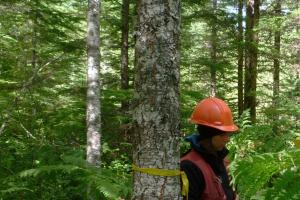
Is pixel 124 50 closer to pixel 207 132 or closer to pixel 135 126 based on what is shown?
pixel 207 132

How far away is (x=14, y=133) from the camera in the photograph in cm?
745

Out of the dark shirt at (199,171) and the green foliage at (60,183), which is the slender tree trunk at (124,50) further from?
the dark shirt at (199,171)

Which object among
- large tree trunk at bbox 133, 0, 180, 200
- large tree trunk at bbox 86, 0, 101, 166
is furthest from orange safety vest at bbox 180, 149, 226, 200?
large tree trunk at bbox 86, 0, 101, 166

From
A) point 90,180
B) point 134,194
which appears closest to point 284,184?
point 134,194

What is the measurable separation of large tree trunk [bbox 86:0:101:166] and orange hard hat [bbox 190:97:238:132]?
549cm

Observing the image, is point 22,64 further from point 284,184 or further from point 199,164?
point 284,184

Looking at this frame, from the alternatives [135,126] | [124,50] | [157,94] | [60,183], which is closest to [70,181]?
[60,183]

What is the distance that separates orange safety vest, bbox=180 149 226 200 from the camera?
3256 millimetres

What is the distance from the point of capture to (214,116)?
3.59m

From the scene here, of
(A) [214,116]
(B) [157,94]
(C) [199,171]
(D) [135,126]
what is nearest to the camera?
(B) [157,94]

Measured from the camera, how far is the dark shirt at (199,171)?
319 cm

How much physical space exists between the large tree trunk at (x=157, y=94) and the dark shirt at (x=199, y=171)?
0.35 metres

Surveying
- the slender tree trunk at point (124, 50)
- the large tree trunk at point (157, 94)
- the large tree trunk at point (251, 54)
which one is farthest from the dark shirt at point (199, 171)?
the large tree trunk at point (251, 54)

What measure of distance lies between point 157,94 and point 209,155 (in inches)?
37.0
